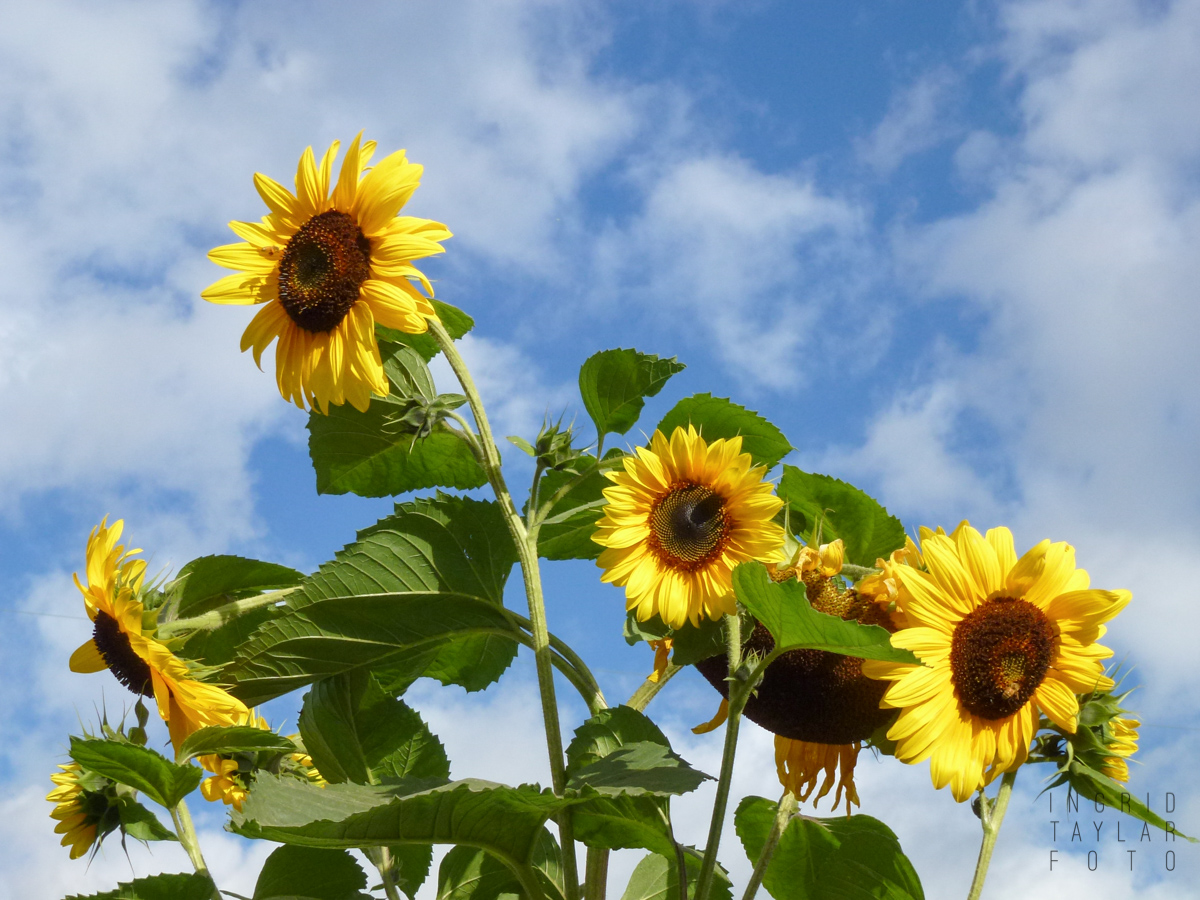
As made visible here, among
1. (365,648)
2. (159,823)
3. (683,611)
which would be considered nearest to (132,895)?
(159,823)

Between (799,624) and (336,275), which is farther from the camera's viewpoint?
(336,275)

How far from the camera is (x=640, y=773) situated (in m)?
1.56

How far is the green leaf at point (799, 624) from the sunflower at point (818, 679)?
0.17 meters

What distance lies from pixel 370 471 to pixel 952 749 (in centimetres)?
112

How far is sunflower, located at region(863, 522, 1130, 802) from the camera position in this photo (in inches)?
62.7

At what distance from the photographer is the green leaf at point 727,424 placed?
1.93 meters

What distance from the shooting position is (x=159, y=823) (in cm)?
206

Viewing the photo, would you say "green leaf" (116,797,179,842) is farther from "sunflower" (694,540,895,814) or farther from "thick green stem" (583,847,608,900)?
"sunflower" (694,540,895,814)

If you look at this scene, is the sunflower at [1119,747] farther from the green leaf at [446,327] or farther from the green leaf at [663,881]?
the green leaf at [446,327]

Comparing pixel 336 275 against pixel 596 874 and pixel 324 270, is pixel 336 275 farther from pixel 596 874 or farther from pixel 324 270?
pixel 596 874

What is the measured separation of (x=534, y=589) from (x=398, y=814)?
1.50ft

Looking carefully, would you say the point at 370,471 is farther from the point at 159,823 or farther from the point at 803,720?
the point at 803,720

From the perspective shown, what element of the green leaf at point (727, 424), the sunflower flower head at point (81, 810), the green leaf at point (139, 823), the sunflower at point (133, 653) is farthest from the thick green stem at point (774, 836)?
the sunflower flower head at point (81, 810)

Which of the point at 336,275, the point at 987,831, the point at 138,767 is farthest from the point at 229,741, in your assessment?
the point at 987,831
